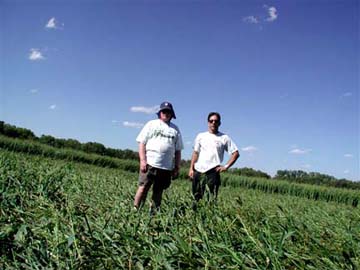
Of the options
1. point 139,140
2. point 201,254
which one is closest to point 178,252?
point 201,254

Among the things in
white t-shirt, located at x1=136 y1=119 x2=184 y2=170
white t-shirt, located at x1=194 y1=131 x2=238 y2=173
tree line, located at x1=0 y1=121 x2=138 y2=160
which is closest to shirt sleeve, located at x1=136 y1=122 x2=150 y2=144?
white t-shirt, located at x1=136 y1=119 x2=184 y2=170

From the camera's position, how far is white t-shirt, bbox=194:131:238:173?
5070 millimetres

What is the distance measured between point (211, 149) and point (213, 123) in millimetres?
352

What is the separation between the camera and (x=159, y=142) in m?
4.73

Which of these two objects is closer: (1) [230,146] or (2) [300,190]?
(1) [230,146]

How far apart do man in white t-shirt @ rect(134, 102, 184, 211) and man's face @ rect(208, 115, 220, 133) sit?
56 centimetres

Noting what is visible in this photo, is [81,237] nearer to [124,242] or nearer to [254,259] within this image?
[124,242]

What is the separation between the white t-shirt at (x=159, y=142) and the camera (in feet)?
15.4

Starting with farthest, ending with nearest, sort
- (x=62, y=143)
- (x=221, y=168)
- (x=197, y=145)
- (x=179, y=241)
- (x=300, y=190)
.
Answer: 1. (x=62, y=143)
2. (x=300, y=190)
3. (x=197, y=145)
4. (x=221, y=168)
5. (x=179, y=241)

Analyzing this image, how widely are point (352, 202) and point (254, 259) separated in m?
19.8

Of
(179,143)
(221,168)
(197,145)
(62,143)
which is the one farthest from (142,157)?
(62,143)

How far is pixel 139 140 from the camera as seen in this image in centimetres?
478

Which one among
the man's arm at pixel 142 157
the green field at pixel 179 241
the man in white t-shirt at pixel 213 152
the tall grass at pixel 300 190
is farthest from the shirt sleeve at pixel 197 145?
the tall grass at pixel 300 190

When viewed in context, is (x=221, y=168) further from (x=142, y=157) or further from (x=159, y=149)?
(x=142, y=157)
